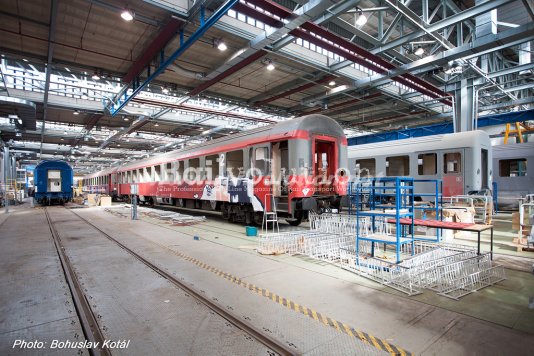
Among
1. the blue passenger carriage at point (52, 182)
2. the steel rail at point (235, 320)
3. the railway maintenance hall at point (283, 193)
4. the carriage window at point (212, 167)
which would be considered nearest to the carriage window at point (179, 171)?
the railway maintenance hall at point (283, 193)

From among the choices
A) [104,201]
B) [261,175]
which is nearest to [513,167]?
[261,175]

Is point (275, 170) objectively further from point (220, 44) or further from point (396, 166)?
point (396, 166)

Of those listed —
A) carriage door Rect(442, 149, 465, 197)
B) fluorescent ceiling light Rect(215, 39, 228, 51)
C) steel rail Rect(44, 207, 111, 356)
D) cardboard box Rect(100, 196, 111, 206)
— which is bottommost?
steel rail Rect(44, 207, 111, 356)

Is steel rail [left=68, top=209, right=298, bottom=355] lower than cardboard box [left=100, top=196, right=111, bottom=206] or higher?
lower

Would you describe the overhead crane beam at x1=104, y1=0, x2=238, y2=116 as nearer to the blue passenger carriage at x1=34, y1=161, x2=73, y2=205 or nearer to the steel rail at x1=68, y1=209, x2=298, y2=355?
the steel rail at x1=68, y1=209, x2=298, y2=355

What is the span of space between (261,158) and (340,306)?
620 cm

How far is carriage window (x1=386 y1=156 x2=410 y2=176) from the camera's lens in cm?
1348

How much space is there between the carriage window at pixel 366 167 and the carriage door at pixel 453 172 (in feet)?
10.9

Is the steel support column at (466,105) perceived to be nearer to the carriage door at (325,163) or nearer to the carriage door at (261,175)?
the carriage door at (325,163)

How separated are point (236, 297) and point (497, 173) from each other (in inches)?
638

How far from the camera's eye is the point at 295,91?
13.8 meters

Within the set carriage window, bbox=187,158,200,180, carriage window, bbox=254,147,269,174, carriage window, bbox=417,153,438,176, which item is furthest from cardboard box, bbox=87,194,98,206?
carriage window, bbox=417,153,438,176

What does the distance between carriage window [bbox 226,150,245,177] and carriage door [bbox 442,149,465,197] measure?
805 centimetres

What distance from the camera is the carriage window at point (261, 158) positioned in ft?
29.9
